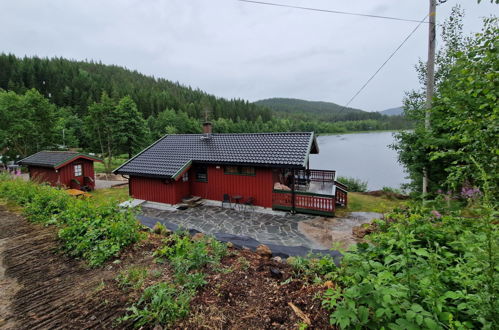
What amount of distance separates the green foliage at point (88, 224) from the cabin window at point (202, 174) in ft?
20.0

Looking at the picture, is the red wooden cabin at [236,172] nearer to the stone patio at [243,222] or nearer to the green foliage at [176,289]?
the stone patio at [243,222]

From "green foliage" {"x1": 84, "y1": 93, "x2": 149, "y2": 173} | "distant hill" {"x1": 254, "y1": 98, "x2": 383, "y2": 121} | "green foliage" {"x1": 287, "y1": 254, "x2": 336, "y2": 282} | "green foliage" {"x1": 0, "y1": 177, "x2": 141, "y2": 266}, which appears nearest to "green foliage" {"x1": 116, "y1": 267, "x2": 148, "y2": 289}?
"green foliage" {"x1": 0, "y1": 177, "x2": 141, "y2": 266}

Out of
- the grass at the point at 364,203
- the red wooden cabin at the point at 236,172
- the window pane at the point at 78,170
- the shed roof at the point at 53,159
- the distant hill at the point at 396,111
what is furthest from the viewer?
the window pane at the point at 78,170

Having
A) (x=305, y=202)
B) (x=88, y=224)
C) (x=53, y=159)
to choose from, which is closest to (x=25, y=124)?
(x=53, y=159)

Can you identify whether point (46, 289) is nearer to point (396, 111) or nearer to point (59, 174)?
point (59, 174)

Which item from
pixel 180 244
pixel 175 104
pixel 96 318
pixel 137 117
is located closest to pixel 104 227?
pixel 180 244

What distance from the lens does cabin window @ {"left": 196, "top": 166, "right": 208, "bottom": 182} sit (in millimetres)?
10868

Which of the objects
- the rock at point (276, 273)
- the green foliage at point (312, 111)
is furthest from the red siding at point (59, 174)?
the green foliage at point (312, 111)

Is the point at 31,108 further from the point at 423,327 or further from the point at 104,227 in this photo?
the point at 423,327

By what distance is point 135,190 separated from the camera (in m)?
11.2

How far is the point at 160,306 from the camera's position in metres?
2.22

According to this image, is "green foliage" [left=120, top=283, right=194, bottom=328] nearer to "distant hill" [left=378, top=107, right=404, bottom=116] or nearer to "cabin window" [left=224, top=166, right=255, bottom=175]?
"cabin window" [left=224, top=166, right=255, bottom=175]

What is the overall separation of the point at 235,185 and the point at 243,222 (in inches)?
87.2

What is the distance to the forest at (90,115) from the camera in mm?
22062
